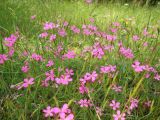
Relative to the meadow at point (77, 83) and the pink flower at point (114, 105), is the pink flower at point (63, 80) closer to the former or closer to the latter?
the meadow at point (77, 83)

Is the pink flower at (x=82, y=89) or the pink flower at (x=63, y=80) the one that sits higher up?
the pink flower at (x=63, y=80)

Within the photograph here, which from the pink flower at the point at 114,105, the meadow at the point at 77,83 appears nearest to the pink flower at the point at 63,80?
the meadow at the point at 77,83

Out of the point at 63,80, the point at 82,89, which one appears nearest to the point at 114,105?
the point at 82,89

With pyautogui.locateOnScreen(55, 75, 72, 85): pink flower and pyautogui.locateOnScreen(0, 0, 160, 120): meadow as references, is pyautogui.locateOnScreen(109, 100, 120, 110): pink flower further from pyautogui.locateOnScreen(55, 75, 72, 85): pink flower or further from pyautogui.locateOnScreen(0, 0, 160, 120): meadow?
pyautogui.locateOnScreen(55, 75, 72, 85): pink flower

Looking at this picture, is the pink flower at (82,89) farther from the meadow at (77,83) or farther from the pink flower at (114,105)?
the pink flower at (114,105)

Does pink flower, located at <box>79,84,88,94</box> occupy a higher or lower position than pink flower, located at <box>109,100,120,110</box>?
higher

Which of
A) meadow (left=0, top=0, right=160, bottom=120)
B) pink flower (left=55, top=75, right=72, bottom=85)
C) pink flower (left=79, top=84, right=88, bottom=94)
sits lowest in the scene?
meadow (left=0, top=0, right=160, bottom=120)

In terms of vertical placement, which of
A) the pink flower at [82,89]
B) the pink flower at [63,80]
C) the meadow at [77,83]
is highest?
the pink flower at [63,80]

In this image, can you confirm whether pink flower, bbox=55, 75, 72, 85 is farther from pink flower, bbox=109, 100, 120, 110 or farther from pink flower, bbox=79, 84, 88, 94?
pink flower, bbox=109, 100, 120, 110

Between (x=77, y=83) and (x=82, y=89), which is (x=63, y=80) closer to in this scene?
(x=82, y=89)

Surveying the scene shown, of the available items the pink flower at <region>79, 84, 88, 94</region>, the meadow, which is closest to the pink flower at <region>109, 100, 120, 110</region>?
the meadow

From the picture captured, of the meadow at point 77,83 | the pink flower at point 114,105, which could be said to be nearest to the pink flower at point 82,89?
the meadow at point 77,83

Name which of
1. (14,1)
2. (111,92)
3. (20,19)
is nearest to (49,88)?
(111,92)
